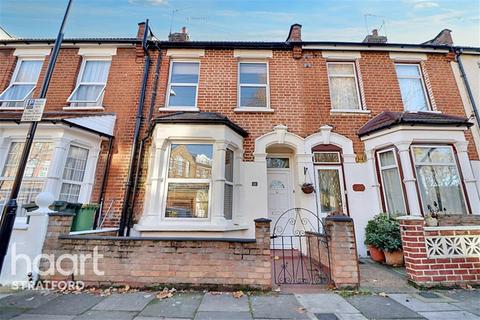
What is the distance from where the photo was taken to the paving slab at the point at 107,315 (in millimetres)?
3045

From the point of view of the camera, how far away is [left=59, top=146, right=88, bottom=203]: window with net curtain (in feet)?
21.2

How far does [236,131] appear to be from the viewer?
7.06 meters

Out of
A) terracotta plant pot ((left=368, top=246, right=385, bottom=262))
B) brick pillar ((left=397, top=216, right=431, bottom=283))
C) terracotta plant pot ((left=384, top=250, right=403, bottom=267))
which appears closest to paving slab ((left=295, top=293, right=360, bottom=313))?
brick pillar ((left=397, top=216, right=431, bottom=283))

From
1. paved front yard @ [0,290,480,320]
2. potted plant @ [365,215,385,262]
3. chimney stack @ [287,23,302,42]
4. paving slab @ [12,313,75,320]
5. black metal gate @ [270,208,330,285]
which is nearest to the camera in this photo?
paving slab @ [12,313,75,320]

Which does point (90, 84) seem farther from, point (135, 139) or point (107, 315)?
point (107, 315)

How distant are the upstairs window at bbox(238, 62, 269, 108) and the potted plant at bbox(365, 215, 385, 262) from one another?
4843mm

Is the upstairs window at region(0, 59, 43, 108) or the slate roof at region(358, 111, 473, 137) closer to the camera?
the slate roof at region(358, 111, 473, 137)

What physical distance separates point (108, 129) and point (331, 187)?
7339 mm

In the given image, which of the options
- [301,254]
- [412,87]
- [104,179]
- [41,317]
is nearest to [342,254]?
[301,254]

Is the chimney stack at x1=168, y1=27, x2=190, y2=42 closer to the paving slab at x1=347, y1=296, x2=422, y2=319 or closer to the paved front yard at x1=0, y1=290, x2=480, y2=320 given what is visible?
the paved front yard at x1=0, y1=290, x2=480, y2=320

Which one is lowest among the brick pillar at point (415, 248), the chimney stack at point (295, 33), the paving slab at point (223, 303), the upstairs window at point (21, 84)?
the paving slab at point (223, 303)

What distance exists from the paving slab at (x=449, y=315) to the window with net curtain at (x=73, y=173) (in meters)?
8.24

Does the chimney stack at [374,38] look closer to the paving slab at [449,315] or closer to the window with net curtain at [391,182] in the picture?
the window with net curtain at [391,182]

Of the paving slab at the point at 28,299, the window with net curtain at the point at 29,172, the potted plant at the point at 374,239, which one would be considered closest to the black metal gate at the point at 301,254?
the potted plant at the point at 374,239
